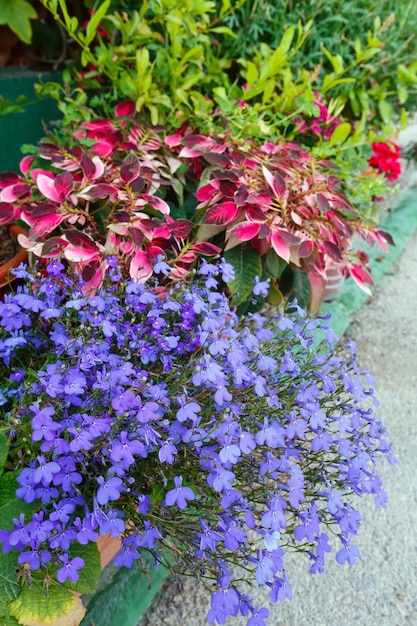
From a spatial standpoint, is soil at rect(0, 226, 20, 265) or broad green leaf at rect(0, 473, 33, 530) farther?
soil at rect(0, 226, 20, 265)

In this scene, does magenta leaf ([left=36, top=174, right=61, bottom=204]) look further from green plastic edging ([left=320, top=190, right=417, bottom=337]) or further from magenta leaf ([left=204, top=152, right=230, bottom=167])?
green plastic edging ([left=320, top=190, right=417, bottom=337])

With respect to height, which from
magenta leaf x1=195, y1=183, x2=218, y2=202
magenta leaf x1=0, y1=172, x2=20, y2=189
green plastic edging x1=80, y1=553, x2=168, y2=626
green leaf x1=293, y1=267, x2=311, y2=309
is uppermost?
magenta leaf x1=195, y1=183, x2=218, y2=202

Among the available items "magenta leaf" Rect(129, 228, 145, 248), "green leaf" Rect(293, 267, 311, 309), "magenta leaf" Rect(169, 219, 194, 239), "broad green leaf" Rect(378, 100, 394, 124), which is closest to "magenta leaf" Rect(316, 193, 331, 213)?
"green leaf" Rect(293, 267, 311, 309)

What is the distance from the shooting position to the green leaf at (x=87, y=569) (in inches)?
40.4

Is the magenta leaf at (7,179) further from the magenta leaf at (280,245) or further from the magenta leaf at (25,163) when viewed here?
the magenta leaf at (280,245)

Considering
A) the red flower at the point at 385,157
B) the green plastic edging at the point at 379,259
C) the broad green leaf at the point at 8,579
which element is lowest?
the green plastic edging at the point at 379,259

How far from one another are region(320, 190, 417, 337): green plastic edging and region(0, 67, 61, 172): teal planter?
55.0 inches

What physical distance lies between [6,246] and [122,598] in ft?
3.46

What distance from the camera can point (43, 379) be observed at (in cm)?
98

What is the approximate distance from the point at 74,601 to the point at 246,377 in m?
0.49

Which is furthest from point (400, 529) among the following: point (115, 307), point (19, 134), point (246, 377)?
point (19, 134)

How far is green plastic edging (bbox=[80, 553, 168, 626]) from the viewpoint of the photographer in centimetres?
131

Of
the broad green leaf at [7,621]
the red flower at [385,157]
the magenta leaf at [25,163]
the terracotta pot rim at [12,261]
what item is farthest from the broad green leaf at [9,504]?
the red flower at [385,157]

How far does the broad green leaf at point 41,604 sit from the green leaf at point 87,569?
0.8 inches
